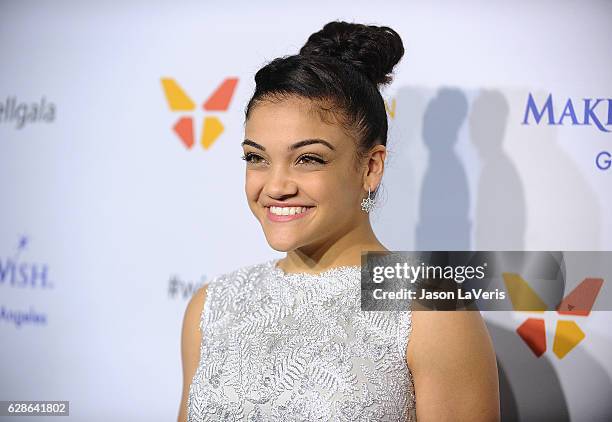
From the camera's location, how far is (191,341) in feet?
6.37

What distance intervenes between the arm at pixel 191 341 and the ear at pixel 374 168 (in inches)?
20.6

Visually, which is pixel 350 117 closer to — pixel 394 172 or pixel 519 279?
pixel 394 172

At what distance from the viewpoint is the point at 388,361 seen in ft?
5.49

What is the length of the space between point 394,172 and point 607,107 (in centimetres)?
64

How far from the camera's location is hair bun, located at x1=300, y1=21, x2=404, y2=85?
1854 mm

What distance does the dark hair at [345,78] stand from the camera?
1721 millimetres

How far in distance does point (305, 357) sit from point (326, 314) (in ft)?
0.37

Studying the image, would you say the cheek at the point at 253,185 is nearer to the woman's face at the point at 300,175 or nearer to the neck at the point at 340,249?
the woman's face at the point at 300,175

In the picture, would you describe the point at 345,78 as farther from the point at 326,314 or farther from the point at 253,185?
the point at 326,314

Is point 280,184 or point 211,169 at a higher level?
point 211,169

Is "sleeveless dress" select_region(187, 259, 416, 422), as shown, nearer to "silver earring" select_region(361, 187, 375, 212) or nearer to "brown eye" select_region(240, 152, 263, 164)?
"silver earring" select_region(361, 187, 375, 212)

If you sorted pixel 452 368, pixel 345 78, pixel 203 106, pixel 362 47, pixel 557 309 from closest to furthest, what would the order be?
pixel 452 368
pixel 345 78
pixel 362 47
pixel 557 309
pixel 203 106

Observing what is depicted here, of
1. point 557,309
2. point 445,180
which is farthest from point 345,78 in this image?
point 557,309

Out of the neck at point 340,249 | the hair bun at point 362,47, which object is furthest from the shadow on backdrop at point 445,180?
the neck at point 340,249
